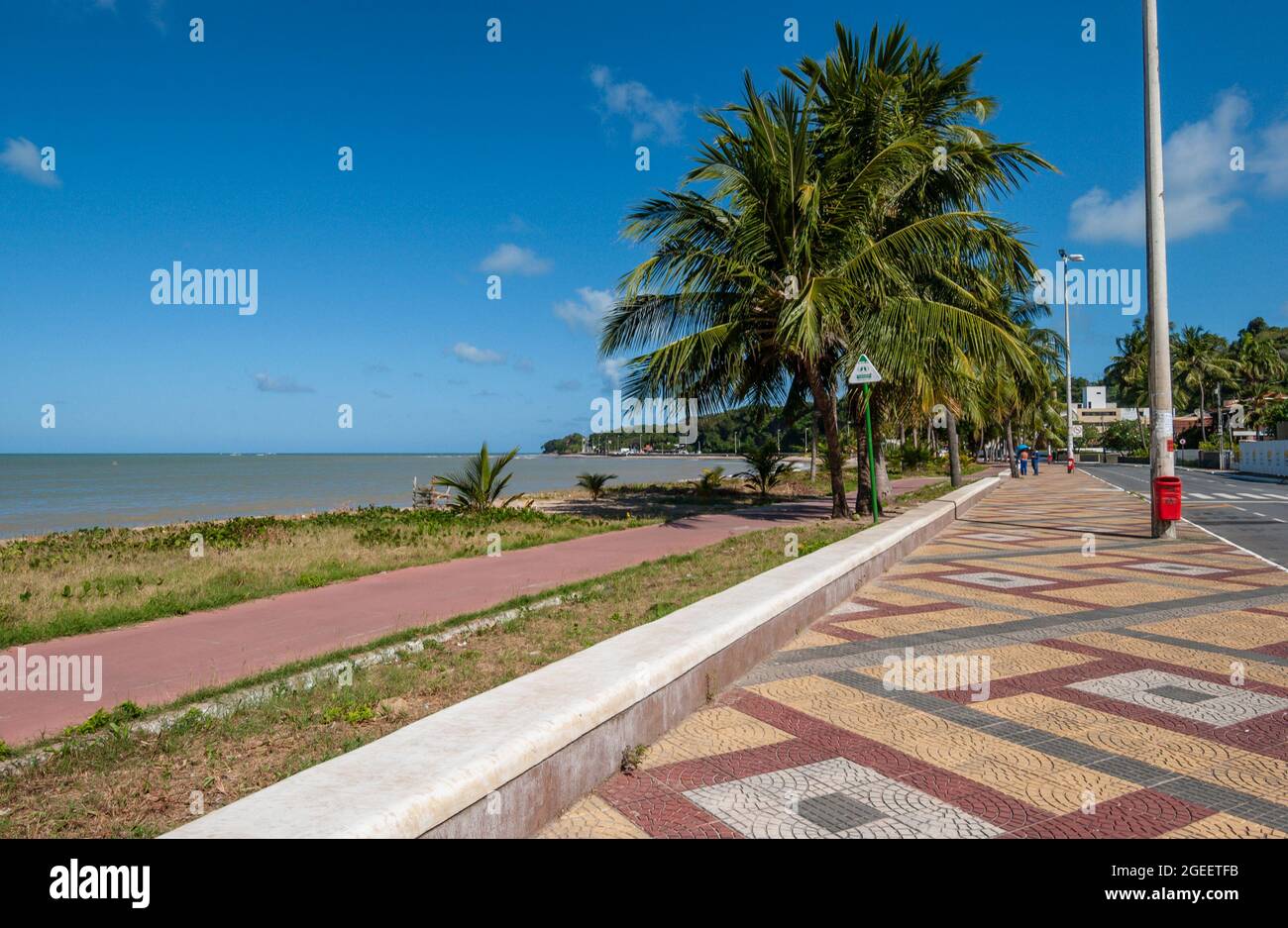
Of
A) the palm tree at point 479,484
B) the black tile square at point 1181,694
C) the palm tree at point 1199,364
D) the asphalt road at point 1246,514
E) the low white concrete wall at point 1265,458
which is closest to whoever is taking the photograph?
the black tile square at point 1181,694

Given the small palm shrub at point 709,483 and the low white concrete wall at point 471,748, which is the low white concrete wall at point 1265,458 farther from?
the low white concrete wall at point 471,748

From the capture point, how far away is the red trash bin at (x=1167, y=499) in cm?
1182

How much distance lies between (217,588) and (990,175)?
13.3 m

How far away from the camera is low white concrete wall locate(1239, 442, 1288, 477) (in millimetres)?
36375

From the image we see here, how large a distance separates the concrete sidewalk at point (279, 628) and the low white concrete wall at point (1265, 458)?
37.7 metres

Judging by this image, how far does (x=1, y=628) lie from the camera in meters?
6.42

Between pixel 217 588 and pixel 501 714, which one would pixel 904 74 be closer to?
pixel 217 588

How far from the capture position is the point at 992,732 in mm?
3764

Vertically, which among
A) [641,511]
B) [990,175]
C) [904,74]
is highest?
[904,74]

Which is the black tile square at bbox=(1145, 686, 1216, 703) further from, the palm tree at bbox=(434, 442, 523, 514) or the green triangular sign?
the palm tree at bbox=(434, 442, 523, 514)

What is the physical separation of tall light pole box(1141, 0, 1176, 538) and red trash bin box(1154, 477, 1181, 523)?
90 mm

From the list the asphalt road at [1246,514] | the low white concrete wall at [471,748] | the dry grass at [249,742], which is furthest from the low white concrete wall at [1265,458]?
the low white concrete wall at [471,748]
